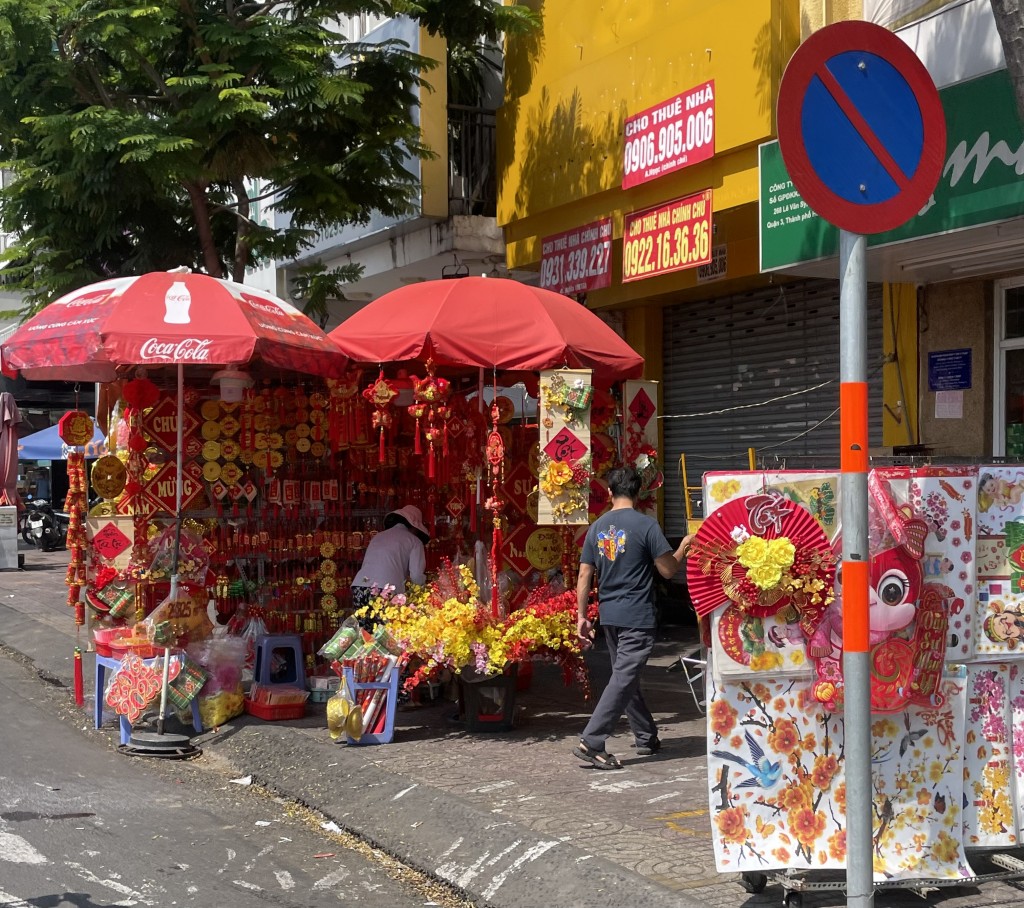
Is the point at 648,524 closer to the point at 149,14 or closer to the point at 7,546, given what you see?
the point at 149,14

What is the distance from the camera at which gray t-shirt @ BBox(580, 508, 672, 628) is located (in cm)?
720

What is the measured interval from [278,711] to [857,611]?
18.6ft

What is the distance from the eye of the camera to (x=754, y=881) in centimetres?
485

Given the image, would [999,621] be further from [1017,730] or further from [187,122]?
[187,122]

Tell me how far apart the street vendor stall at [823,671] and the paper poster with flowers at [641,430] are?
4.08 metres

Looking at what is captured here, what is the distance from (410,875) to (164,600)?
387 cm

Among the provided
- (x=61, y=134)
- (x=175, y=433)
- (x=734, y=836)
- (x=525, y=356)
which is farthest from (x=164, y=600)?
(x=734, y=836)

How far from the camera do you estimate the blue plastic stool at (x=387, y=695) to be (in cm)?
791

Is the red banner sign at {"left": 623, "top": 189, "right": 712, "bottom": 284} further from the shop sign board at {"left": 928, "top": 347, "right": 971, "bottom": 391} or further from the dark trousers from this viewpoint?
the dark trousers

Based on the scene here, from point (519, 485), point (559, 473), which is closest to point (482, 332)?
point (559, 473)

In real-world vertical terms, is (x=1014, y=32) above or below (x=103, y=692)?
above

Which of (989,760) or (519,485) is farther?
(519,485)

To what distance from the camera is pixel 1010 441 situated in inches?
375

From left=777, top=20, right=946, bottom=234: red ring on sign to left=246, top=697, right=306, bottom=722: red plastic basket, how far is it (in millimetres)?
5971
